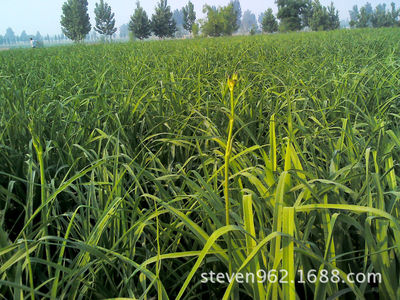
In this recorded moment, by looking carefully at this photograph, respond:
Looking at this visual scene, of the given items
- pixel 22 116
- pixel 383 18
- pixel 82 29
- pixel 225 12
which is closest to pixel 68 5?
pixel 82 29

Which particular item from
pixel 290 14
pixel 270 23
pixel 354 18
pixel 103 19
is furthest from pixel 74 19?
pixel 354 18

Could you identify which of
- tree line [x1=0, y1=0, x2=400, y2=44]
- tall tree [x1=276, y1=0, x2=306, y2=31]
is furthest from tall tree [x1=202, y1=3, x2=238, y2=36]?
tall tree [x1=276, y1=0, x2=306, y2=31]

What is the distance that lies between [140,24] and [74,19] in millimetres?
9574

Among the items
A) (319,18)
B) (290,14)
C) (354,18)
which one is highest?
(354,18)

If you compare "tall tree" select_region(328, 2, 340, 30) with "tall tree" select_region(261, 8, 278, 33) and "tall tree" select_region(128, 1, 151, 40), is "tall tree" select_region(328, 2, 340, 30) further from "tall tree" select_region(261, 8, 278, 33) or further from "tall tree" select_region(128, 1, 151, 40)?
"tall tree" select_region(128, 1, 151, 40)

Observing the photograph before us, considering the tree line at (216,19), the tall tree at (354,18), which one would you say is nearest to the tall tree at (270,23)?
the tree line at (216,19)

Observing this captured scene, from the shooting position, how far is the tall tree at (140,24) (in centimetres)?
4709

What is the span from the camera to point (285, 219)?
21.5 inches

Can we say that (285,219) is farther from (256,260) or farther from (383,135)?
(383,135)

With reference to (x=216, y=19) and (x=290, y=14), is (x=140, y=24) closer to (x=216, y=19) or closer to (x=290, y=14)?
(x=216, y=19)

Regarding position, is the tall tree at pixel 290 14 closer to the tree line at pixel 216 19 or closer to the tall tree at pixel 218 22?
the tree line at pixel 216 19

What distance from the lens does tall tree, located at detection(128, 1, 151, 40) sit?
4709 cm

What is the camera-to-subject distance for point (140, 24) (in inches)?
1853

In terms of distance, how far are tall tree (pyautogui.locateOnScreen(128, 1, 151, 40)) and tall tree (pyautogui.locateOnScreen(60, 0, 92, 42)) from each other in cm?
682
